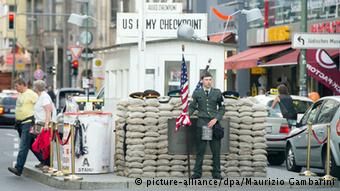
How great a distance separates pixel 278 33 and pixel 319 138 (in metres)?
23.0

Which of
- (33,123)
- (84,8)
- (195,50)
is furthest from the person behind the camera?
(84,8)

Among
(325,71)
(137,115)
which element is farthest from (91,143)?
(325,71)

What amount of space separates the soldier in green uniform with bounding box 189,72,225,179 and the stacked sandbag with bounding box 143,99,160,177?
0.66 m

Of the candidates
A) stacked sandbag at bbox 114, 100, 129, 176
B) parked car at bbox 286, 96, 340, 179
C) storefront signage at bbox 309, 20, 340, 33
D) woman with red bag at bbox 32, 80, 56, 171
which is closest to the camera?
stacked sandbag at bbox 114, 100, 129, 176

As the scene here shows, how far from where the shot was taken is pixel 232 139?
19141mm

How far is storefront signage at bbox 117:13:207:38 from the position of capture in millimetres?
23656

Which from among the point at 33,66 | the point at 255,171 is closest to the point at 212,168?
the point at 255,171

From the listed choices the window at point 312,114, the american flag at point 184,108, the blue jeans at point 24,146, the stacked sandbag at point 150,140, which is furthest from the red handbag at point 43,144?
the window at point 312,114

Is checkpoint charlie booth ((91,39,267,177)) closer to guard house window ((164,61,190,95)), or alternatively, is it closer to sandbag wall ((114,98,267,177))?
sandbag wall ((114,98,267,177))

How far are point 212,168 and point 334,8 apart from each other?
21.1m

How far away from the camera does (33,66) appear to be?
93.1 m

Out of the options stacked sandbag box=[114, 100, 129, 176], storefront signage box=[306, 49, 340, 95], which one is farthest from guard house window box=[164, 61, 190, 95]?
storefront signage box=[306, 49, 340, 95]

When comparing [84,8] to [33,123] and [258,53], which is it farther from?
[33,123]

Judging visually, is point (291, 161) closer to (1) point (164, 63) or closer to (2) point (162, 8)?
(1) point (164, 63)
